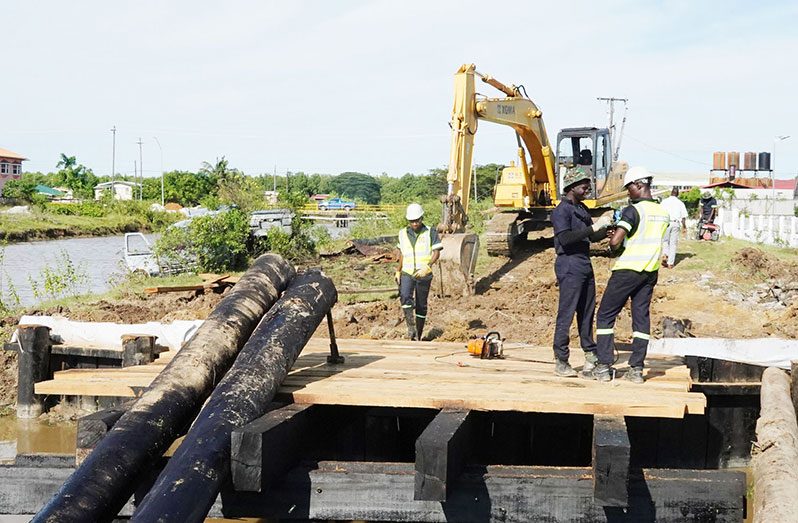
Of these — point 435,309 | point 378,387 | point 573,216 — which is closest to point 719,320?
point 435,309

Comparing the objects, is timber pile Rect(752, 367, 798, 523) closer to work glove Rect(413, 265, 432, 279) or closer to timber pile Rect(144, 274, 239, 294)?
work glove Rect(413, 265, 432, 279)

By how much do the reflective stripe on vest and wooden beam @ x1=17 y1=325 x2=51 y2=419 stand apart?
13.8 ft

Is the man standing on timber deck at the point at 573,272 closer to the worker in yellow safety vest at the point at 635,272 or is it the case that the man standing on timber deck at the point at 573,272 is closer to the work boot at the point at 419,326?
the worker in yellow safety vest at the point at 635,272

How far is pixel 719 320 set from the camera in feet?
49.1

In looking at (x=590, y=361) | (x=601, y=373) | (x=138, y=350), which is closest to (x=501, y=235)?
(x=138, y=350)

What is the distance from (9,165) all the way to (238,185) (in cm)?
8654

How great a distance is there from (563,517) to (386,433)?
2489 millimetres

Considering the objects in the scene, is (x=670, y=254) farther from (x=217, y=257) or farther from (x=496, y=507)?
(x=496, y=507)

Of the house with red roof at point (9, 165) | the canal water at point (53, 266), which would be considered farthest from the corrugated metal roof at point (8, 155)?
the canal water at point (53, 266)

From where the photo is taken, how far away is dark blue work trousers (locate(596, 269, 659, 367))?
6805mm

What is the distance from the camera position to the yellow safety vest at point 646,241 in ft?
22.1

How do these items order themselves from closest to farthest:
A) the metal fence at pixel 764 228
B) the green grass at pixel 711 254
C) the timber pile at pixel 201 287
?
the timber pile at pixel 201 287
the green grass at pixel 711 254
the metal fence at pixel 764 228

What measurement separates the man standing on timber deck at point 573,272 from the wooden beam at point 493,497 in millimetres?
1681

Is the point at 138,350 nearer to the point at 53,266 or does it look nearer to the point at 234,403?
the point at 234,403
